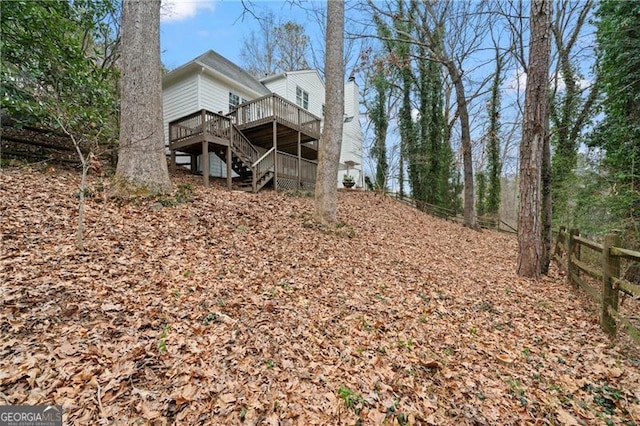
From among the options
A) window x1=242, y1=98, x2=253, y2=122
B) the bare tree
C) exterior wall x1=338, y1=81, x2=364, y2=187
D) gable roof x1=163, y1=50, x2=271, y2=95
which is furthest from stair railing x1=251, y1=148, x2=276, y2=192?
the bare tree

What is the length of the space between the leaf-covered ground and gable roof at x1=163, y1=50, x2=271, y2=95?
31.4ft

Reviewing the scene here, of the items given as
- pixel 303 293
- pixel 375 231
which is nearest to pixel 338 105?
pixel 375 231

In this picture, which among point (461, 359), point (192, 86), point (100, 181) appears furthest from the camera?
point (192, 86)

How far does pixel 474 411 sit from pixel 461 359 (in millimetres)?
712

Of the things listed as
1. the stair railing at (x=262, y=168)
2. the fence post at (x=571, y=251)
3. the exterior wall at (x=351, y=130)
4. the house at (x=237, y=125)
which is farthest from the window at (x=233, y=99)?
the fence post at (x=571, y=251)

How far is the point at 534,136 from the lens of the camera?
18.0ft

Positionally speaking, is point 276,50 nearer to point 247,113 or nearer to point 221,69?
point 221,69

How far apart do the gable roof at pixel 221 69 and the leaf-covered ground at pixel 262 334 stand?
9581 millimetres

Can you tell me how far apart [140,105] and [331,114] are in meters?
4.28

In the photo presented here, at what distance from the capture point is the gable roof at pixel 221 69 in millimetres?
12820

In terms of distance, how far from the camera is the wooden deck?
10.0 meters

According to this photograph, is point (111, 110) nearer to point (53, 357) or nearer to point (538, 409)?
point (53, 357)

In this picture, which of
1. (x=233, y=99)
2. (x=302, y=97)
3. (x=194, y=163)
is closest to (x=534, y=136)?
(x=194, y=163)

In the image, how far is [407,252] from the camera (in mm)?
6664
